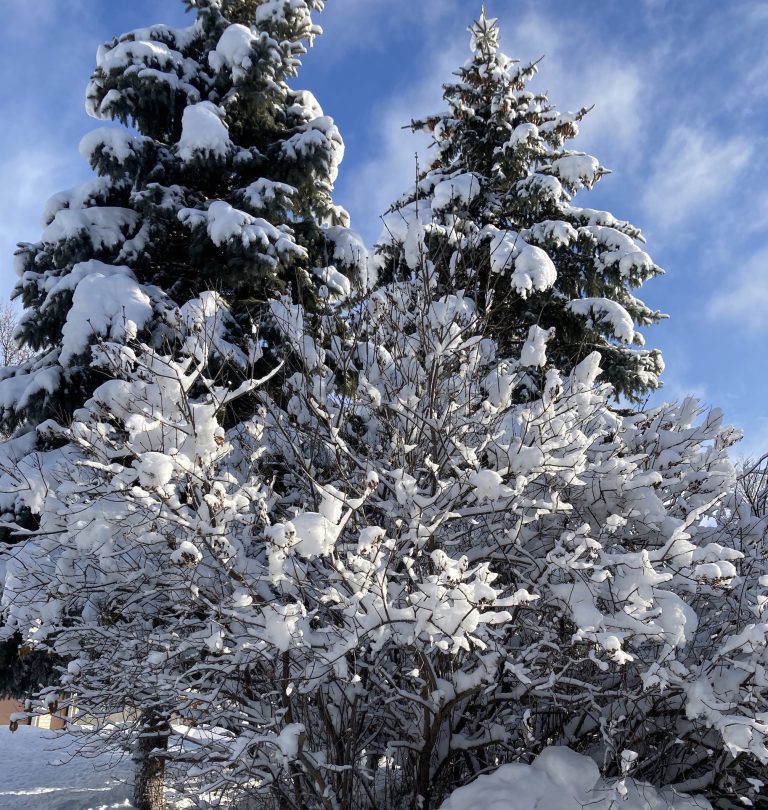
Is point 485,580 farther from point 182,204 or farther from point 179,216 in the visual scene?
point 182,204

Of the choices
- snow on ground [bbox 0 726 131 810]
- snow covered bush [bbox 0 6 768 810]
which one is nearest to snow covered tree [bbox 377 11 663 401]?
snow covered bush [bbox 0 6 768 810]

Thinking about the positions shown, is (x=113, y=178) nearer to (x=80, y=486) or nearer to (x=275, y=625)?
(x=80, y=486)

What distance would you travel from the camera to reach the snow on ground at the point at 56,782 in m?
6.55

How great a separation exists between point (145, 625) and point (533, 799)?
3.08 meters

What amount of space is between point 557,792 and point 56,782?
23.8 feet

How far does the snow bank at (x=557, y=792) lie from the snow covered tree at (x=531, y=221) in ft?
18.5

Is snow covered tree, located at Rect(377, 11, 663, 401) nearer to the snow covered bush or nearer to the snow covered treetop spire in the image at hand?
the snow covered treetop spire

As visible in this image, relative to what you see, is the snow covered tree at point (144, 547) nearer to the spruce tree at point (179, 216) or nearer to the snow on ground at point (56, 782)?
the snow on ground at point (56, 782)

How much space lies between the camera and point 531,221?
9.84m

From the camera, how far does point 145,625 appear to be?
4777mm

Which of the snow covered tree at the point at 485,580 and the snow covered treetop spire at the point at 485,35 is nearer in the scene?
the snow covered tree at the point at 485,580

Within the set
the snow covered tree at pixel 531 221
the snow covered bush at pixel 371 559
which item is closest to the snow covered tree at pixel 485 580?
the snow covered bush at pixel 371 559

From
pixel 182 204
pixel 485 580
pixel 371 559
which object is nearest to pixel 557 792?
pixel 485 580

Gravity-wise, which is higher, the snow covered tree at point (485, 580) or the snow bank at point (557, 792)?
the snow covered tree at point (485, 580)
